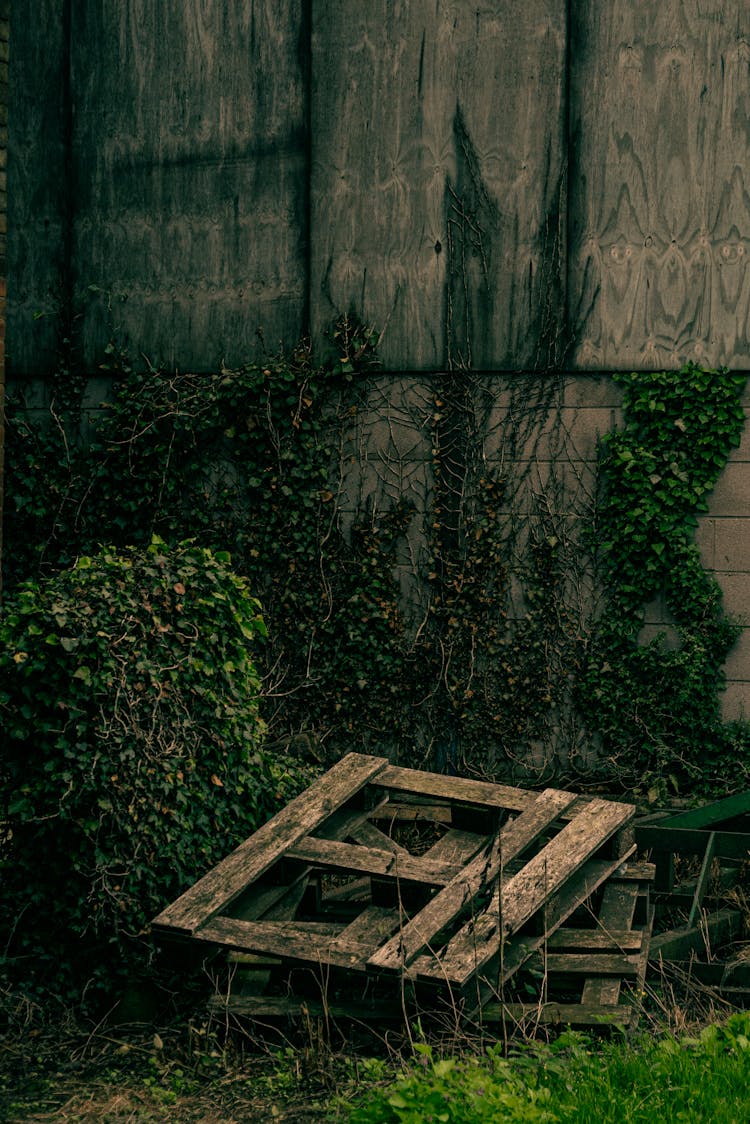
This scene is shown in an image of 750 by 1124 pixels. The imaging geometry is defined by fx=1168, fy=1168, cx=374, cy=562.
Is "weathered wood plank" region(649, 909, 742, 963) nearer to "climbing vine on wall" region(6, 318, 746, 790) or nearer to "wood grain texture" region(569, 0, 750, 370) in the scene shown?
"climbing vine on wall" region(6, 318, 746, 790)

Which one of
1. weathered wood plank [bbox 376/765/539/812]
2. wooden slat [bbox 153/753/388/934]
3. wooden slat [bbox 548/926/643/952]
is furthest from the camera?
weathered wood plank [bbox 376/765/539/812]

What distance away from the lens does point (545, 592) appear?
8.18 m

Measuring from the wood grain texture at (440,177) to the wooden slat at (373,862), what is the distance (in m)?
4.37

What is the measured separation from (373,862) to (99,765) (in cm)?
117

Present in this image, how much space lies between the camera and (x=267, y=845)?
192 inches

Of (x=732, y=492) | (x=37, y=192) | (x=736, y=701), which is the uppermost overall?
(x=37, y=192)

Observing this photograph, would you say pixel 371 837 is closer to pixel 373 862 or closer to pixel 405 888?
pixel 405 888

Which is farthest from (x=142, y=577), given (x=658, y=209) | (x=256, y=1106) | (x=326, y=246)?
(x=658, y=209)

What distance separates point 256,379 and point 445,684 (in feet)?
8.51

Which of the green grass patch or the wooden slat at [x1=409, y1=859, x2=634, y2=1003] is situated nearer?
the green grass patch

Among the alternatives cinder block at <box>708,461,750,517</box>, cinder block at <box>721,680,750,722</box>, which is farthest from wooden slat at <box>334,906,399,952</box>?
cinder block at <box>708,461,750,517</box>

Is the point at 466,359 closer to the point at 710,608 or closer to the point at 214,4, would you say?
the point at 710,608

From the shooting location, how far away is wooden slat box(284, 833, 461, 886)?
470 cm

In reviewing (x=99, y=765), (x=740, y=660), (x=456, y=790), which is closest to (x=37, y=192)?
(x=99, y=765)
